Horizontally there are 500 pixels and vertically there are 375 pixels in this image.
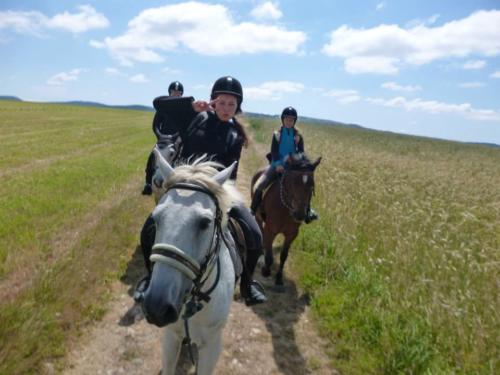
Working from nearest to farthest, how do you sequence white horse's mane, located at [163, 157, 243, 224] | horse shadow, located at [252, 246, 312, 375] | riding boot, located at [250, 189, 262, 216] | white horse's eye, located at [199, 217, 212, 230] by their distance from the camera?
white horse's eye, located at [199, 217, 212, 230], white horse's mane, located at [163, 157, 243, 224], horse shadow, located at [252, 246, 312, 375], riding boot, located at [250, 189, 262, 216]

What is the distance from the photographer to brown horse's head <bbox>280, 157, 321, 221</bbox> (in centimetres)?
675

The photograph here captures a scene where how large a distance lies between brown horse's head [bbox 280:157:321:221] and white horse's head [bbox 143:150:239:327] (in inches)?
160

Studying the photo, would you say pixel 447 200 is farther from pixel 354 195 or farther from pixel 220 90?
pixel 220 90

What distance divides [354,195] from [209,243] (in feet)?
31.0

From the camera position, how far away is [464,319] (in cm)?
490

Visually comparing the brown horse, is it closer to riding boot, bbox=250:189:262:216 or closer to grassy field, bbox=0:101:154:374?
riding boot, bbox=250:189:262:216

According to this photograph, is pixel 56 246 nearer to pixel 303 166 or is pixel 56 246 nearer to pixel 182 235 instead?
pixel 303 166

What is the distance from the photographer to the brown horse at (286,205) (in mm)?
6770

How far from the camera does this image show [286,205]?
23.7 feet

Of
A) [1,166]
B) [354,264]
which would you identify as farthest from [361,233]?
[1,166]

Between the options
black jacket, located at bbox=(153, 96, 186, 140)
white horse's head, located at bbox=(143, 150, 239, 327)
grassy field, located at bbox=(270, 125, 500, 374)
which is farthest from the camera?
black jacket, located at bbox=(153, 96, 186, 140)

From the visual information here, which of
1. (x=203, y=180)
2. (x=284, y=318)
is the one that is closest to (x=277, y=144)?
(x=284, y=318)

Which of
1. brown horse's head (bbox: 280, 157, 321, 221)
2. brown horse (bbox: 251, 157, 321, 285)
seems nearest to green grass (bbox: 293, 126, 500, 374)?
brown horse (bbox: 251, 157, 321, 285)

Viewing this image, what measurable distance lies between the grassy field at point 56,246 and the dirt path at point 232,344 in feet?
1.00
